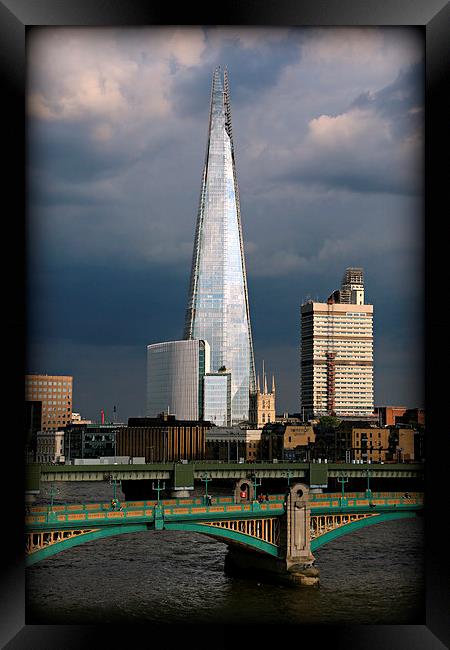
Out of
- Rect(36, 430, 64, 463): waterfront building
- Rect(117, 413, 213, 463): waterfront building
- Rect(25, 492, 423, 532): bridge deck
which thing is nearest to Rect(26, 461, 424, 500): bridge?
Rect(25, 492, 423, 532): bridge deck

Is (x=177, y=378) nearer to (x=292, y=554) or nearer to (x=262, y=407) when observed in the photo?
(x=262, y=407)

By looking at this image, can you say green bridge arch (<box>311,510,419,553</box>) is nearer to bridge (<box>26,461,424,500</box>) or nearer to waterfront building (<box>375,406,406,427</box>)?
bridge (<box>26,461,424,500</box>)

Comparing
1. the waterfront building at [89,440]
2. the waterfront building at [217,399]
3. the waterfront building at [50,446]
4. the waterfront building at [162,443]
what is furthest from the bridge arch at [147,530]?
the waterfront building at [217,399]

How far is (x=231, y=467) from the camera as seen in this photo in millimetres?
38000

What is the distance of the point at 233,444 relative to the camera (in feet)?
209

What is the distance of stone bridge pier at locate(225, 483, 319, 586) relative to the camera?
66.4 ft

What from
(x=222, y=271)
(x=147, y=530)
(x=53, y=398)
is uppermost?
(x=222, y=271)

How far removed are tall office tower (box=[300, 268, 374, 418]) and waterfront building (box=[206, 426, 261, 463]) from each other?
19477 mm

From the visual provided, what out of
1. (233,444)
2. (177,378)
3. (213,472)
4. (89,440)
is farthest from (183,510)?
(177,378)

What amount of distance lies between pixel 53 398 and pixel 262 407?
26267 millimetres

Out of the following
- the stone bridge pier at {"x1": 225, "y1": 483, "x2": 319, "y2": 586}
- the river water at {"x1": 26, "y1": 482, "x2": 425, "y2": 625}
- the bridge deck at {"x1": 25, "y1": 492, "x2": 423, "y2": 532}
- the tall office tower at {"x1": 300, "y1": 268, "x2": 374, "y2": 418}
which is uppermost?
the tall office tower at {"x1": 300, "y1": 268, "x2": 374, "y2": 418}

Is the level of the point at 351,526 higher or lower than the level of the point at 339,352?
lower
